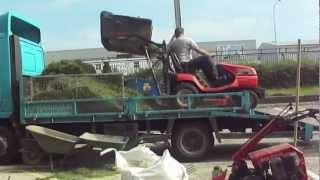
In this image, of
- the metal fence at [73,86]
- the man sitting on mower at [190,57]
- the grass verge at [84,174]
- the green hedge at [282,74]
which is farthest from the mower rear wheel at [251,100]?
→ the green hedge at [282,74]

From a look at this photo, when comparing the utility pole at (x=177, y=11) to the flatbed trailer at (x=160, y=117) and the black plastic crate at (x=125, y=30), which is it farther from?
the flatbed trailer at (x=160, y=117)

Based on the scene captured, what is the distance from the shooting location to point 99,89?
44.4 ft

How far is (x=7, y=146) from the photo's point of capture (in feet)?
44.8

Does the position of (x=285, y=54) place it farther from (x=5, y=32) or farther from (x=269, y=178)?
(x=269, y=178)

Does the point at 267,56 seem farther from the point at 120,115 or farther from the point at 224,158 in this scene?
the point at 120,115

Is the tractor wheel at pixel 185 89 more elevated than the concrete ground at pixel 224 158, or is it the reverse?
the tractor wheel at pixel 185 89

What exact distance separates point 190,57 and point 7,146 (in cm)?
403

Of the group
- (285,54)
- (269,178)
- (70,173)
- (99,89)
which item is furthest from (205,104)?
(285,54)

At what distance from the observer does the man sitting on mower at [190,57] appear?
543 inches

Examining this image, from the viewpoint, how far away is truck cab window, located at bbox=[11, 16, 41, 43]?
568 inches

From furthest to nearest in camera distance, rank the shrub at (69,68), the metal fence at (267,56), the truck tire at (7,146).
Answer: the metal fence at (267,56) → the shrub at (69,68) → the truck tire at (7,146)

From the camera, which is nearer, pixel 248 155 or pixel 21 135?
pixel 248 155

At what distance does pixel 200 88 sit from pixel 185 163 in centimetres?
150

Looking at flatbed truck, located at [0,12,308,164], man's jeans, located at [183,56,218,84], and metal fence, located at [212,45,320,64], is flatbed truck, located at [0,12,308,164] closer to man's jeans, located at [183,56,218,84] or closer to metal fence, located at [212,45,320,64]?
man's jeans, located at [183,56,218,84]
